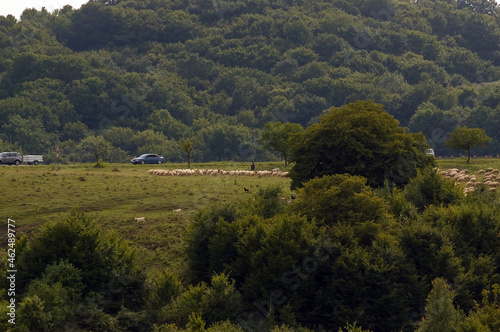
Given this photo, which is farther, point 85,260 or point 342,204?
point 342,204

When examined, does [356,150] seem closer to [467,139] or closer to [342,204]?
[342,204]

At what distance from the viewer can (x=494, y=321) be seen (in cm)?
3466

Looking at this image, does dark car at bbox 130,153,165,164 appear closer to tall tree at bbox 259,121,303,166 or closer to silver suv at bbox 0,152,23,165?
silver suv at bbox 0,152,23,165

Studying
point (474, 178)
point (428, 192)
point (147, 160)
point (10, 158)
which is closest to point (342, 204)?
point (428, 192)

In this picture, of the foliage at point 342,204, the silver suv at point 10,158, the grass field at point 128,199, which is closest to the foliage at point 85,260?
the grass field at point 128,199

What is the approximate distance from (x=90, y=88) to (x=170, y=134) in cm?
2415

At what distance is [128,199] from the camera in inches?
2574

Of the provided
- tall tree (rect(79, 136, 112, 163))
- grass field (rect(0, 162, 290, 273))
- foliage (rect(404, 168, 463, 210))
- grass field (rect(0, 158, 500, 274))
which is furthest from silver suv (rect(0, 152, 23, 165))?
foliage (rect(404, 168, 463, 210))

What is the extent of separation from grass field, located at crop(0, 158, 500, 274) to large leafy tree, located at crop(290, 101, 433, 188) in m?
3.69

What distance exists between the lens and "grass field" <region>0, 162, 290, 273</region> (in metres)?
55.3

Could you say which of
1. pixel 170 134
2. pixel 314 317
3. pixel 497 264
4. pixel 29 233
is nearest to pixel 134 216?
pixel 29 233

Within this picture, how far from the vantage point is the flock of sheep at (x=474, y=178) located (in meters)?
74.9

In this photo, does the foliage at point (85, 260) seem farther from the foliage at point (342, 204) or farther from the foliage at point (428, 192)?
the foliage at point (428, 192)

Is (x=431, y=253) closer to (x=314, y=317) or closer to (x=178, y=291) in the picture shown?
(x=314, y=317)
